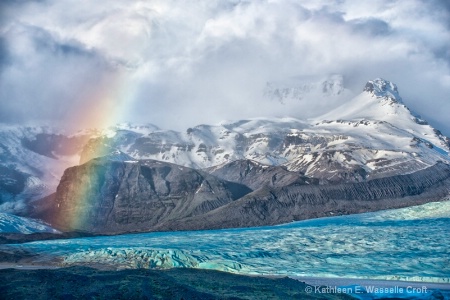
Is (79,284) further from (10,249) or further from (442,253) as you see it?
(10,249)

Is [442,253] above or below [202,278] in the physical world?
above

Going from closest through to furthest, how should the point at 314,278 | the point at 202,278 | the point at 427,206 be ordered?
the point at 202,278 → the point at 314,278 → the point at 427,206

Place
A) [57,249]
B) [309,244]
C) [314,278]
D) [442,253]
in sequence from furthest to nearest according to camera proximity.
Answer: [57,249], [309,244], [442,253], [314,278]

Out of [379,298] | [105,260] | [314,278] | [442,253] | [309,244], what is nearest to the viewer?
[379,298]

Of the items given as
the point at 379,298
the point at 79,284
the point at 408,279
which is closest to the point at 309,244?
the point at 408,279

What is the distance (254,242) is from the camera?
4813 inches

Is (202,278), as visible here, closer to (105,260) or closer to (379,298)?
(379,298)

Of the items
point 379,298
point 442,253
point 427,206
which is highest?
point 427,206

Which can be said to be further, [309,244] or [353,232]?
[353,232]

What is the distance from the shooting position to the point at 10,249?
149m

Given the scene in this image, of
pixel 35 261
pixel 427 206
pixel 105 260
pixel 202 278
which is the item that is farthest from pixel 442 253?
pixel 35 261

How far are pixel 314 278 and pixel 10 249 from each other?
9917 centimetres

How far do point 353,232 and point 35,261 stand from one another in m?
69.4

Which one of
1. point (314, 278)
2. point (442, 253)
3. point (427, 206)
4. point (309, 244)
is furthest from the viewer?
point (427, 206)
